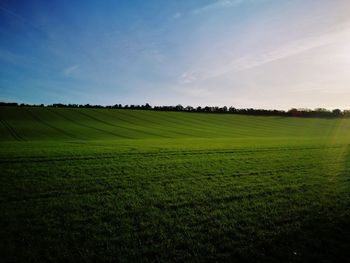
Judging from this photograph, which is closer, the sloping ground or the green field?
the green field

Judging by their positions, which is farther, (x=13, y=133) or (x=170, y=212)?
(x=13, y=133)

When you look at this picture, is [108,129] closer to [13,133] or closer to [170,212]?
[13,133]

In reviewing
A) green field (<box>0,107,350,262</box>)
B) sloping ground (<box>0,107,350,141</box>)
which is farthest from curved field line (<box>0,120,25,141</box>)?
green field (<box>0,107,350,262</box>)

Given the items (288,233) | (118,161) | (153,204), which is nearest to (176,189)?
(153,204)

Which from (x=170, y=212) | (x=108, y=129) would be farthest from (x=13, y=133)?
(x=170, y=212)

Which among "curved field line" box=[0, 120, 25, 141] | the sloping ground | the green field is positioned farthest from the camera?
the sloping ground

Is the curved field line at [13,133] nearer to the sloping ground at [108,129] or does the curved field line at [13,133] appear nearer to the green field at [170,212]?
the sloping ground at [108,129]

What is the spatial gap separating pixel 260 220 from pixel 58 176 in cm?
977

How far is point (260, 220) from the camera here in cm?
819

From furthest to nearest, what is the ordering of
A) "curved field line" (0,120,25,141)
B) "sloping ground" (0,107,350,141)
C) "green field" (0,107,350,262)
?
"sloping ground" (0,107,350,141) < "curved field line" (0,120,25,141) < "green field" (0,107,350,262)

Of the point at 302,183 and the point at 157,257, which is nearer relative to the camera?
the point at 157,257

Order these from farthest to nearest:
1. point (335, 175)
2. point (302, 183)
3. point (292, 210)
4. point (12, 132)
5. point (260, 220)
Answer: point (12, 132) → point (335, 175) → point (302, 183) → point (292, 210) → point (260, 220)

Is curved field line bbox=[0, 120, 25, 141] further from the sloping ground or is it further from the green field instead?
the green field

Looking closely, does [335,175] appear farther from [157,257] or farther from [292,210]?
[157,257]
